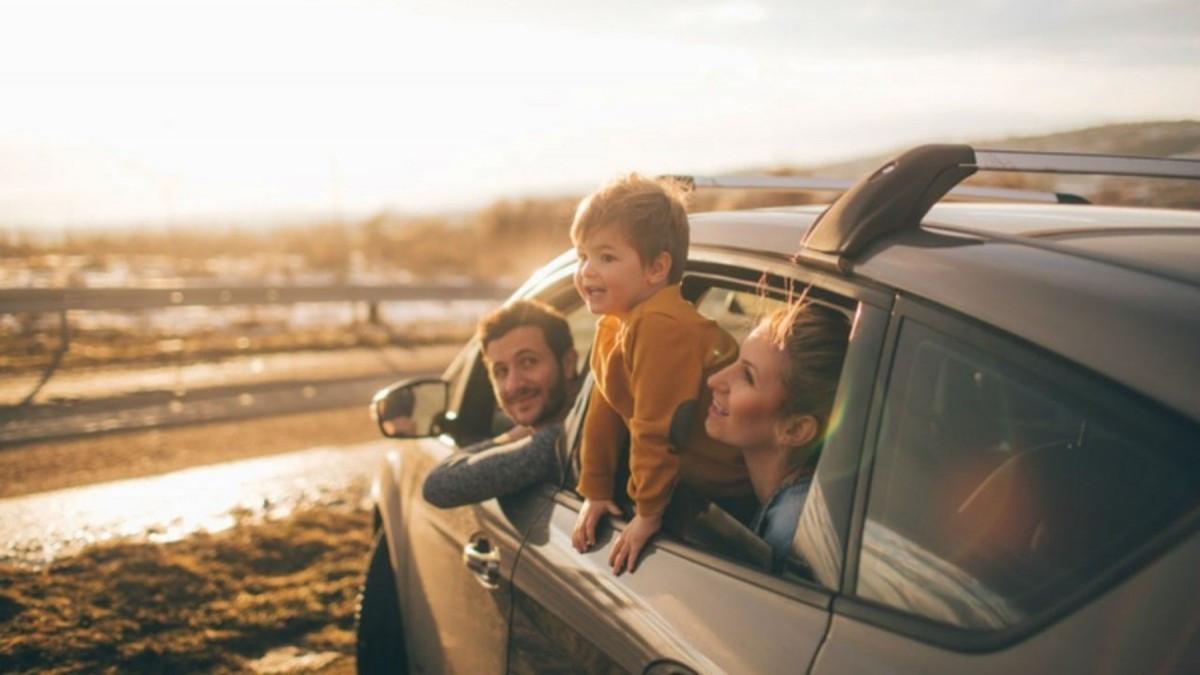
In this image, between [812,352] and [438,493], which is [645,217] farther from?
[438,493]

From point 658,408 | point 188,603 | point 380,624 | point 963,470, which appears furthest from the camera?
point 188,603

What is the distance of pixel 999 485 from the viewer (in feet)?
5.26

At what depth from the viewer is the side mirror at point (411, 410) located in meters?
3.64

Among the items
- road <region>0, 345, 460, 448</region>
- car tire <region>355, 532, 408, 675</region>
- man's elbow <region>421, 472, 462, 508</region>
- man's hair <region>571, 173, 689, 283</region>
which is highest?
man's hair <region>571, 173, 689, 283</region>

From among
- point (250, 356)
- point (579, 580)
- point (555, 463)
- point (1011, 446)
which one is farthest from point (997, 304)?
point (250, 356)

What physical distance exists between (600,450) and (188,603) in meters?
3.37

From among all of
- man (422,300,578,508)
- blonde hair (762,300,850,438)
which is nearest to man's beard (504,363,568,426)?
man (422,300,578,508)

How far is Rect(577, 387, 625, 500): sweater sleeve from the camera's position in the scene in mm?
2518

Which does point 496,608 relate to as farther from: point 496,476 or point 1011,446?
point 1011,446

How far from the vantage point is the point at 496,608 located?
2777 mm

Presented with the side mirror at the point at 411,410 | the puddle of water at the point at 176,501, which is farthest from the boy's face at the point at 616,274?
the puddle of water at the point at 176,501

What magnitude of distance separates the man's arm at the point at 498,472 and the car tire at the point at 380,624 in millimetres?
796

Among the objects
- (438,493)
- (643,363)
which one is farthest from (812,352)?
(438,493)

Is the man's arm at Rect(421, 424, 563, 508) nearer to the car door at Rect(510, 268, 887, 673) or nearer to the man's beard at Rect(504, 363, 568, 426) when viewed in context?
the car door at Rect(510, 268, 887, 673)
